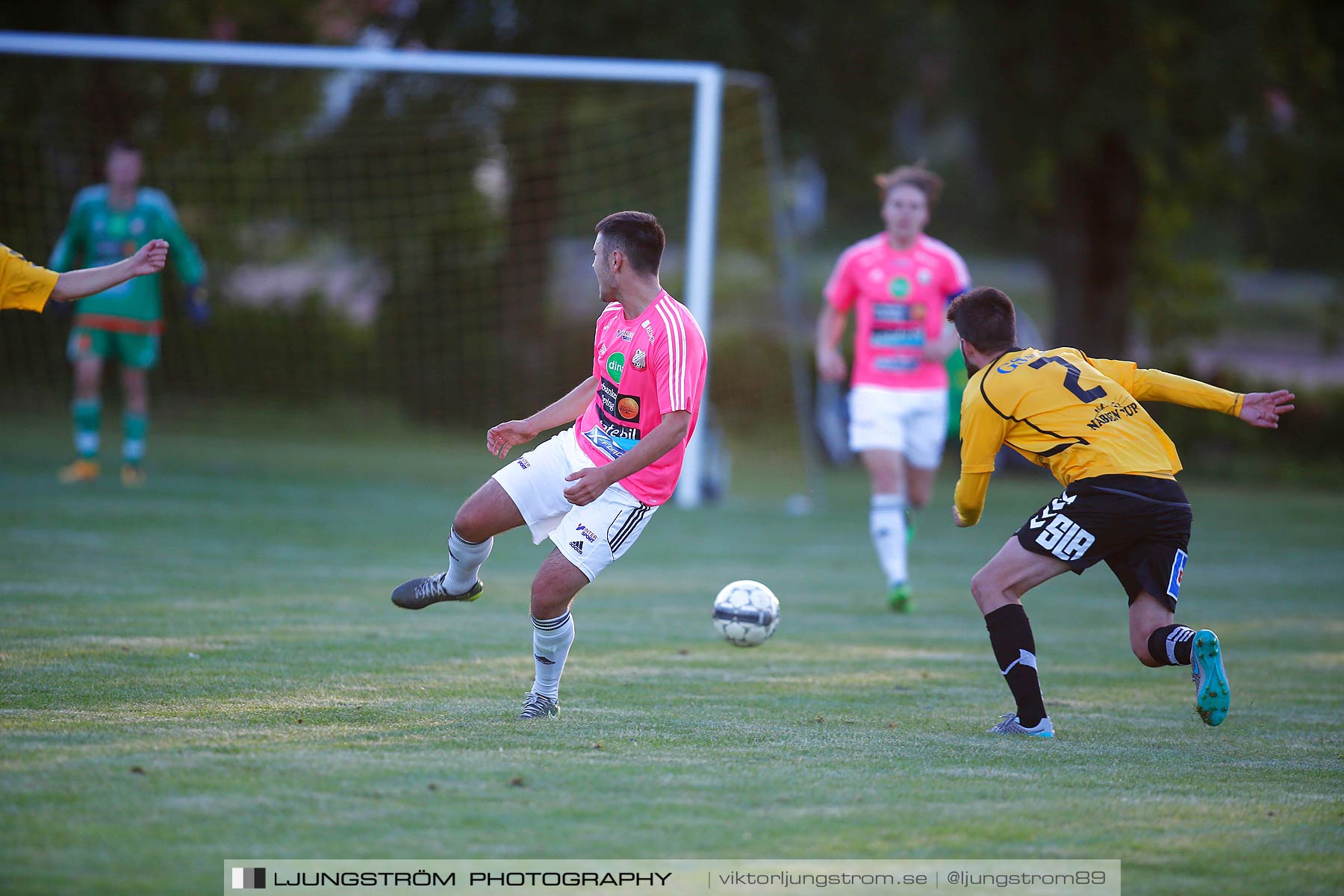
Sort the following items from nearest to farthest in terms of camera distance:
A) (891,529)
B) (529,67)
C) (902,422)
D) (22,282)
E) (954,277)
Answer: (22,282), (891,529), (902,422), (954,277), (529,67)

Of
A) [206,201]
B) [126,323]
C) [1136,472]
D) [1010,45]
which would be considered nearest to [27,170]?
[206,201]

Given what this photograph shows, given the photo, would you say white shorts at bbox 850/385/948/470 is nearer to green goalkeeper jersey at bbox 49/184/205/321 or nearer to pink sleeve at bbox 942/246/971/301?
pink sleeve at bbox 942/246/971/301

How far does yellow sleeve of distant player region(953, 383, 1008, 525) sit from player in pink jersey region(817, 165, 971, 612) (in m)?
3.52

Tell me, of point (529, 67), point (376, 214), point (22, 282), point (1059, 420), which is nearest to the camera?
point (1059, 420)

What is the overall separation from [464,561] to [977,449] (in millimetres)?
1995

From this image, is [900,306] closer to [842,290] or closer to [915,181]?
[842,290]

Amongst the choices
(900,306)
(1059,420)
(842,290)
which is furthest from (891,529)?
(1059,420)

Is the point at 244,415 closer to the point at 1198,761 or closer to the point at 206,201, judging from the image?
the point at 206,201

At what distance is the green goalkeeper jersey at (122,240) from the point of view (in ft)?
39.3

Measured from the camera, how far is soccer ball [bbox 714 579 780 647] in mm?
6590

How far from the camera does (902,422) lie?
9016mm

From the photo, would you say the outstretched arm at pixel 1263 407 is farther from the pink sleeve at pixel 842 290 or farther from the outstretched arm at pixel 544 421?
the pink sleeve at pixel 842 290

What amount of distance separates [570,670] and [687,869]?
2.89m

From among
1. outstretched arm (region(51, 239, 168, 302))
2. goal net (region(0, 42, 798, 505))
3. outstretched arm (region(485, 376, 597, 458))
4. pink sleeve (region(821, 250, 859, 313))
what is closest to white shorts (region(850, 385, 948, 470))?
pink sleeve (region(821, 250, 859, 313))
